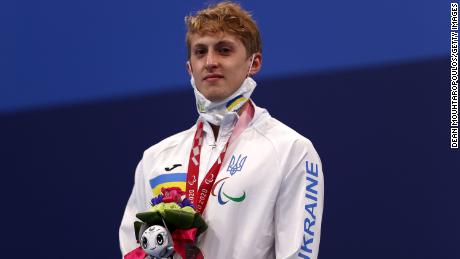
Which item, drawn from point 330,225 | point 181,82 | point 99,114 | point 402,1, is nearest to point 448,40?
point 402,1

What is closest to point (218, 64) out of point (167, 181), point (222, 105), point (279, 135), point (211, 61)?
point (211, 61)

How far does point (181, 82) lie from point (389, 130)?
98 centimetres

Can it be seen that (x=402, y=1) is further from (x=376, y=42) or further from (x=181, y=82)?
(x=181, y=82)

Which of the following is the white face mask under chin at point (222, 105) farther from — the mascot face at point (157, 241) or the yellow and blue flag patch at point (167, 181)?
the mascot face at point (157, 241)

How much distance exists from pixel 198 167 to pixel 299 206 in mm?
360

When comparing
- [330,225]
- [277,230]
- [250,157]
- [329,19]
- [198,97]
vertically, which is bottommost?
[330,225]

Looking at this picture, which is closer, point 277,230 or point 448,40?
point 277,230

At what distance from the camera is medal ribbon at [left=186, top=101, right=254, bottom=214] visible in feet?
7.70

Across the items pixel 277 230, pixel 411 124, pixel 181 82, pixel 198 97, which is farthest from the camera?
pixel 181 82

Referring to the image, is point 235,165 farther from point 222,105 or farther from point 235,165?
point 222,105

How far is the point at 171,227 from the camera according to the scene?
2.26 m

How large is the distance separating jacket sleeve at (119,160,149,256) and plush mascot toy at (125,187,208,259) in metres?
0.25

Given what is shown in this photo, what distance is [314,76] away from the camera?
3.32 m

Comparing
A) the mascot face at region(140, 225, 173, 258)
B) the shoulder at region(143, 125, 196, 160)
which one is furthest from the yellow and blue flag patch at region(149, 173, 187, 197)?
the mascot face at region(140, 225, 173, 258)
